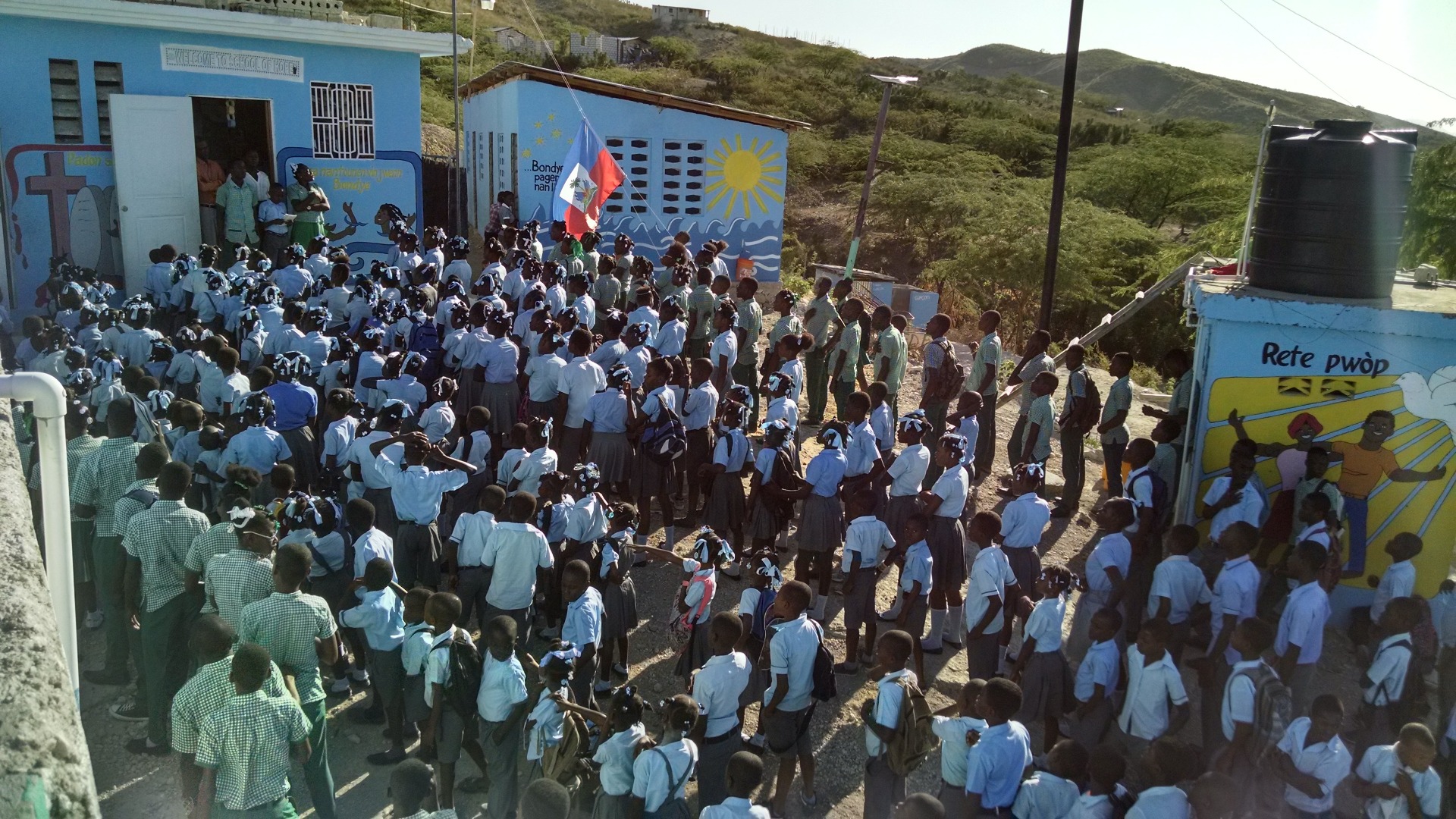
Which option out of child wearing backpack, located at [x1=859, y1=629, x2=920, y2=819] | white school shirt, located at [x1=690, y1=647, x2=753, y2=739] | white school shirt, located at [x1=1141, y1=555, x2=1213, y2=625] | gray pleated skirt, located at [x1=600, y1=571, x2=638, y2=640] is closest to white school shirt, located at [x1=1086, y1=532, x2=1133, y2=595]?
white school shirt, located at [x1=1141, y1=555, x2=1213, y2=625]

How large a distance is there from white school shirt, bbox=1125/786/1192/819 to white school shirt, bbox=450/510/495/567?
3.53m

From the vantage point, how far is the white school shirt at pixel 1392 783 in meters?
4.79

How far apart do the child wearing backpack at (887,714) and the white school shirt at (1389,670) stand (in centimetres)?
263

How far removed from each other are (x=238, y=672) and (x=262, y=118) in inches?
551

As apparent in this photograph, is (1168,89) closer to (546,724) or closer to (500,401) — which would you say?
(500,401)

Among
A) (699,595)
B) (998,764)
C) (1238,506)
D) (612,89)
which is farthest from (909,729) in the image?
(612,89)

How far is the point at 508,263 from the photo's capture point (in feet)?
39.8

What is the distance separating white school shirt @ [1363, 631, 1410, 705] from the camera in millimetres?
5781

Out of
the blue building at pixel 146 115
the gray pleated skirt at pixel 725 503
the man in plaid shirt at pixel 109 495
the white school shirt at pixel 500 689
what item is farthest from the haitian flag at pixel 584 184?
the white school shirt at pixel 500 689

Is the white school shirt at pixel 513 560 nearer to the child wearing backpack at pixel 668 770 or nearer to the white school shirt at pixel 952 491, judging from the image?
the child wearing backpack at pixel 668 770

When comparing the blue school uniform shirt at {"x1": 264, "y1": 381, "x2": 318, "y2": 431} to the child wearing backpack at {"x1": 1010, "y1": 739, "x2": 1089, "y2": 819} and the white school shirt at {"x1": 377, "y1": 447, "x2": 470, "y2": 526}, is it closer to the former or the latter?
the white school shirt at {"x1": 377, "y1": 447, "x2": 470, "y2": 526}

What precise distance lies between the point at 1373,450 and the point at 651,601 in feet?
16.8

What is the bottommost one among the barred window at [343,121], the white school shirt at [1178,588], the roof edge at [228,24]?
the white school shirt at [1178,588]

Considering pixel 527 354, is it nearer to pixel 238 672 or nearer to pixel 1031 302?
pixel 238 672
